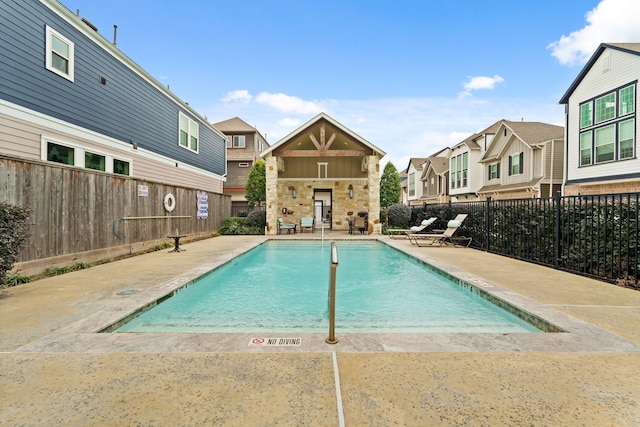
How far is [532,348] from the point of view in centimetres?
276

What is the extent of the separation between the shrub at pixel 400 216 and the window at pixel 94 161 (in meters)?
14.4

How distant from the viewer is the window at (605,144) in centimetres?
1338

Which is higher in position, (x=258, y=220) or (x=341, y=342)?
(x=258, y=220)

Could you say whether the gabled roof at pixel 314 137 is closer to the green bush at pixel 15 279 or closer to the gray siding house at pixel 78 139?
the gray siding house at pixel 78 139

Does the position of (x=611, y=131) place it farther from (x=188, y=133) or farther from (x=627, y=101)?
(x=188, y=133)

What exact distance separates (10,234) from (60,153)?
503 centimetres

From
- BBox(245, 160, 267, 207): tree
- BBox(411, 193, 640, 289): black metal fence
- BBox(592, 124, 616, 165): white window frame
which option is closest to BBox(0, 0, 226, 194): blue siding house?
BBox(245, 160, 267, 207): tree

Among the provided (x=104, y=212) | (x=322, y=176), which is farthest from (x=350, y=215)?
(x=104, y=212)

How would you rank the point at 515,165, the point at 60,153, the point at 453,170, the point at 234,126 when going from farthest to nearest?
1. the point at 234,126
2. the point at 453,170
3. the point at 515,165
4. the point at 60,153

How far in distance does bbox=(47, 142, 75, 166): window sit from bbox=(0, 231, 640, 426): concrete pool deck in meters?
5.93

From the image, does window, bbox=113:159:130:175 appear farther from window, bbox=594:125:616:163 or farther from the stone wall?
window, bbox=594:125:616:163

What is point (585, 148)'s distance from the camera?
1477 centimetres

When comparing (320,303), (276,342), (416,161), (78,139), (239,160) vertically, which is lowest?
(320,303)

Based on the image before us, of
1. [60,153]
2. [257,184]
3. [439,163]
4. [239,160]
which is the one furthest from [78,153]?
[439,163]
